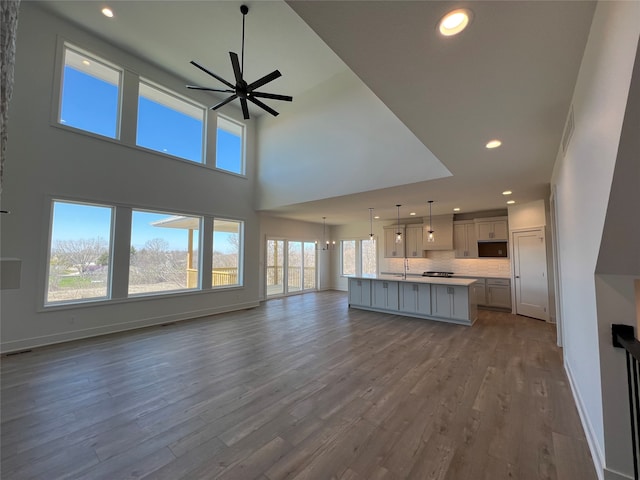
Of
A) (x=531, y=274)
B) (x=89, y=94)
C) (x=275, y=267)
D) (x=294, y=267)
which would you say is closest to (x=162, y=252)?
(x=89, y=94)

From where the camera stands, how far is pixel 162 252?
18.8ft

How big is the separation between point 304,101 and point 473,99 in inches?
197

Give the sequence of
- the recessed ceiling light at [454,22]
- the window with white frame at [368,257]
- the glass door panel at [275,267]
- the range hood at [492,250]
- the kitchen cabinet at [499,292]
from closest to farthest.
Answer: the recessed ceiling light at [454,22]
the kitchen cabinet at [499,292]
the range hood at [492,250]
the glass door panel at [275,267]
the window with white frame at [368,257]

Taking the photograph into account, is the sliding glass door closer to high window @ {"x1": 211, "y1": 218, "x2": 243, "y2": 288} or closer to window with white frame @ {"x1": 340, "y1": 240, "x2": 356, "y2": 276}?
window with white frame @ {"x1": 340, "y1": 240, "x2": 356, "y2": 276}

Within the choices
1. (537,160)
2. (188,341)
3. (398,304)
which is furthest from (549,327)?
(188,341)

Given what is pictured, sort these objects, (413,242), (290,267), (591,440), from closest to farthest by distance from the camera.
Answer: (591,440) → (413,242) → (290,267)

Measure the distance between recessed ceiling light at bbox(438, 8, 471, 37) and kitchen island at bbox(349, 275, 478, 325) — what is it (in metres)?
4.81

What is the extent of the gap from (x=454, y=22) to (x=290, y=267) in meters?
8.45

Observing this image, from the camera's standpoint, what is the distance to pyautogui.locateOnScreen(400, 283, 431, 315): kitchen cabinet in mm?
5840

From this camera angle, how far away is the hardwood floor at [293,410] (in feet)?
6.07

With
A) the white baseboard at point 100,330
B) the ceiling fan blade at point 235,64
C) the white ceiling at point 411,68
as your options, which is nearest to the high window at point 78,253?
the white baseboard at point 100,330

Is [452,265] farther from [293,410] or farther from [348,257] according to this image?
[293,410]

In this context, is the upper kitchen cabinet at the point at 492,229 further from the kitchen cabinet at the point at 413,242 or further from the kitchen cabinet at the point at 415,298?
the kitchen cabinet at the point at 415,298

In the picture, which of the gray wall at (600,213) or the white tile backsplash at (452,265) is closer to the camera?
the gray wall at (600,213)
